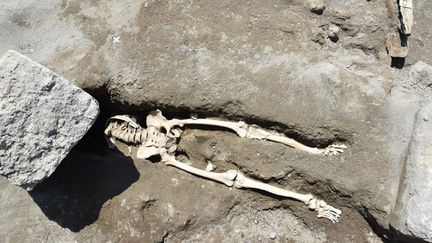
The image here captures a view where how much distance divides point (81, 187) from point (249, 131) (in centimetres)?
148

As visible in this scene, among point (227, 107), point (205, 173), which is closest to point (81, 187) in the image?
point (205, 173)

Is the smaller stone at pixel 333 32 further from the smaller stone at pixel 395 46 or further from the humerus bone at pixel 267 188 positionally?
the humerus bone at pixel 267 188

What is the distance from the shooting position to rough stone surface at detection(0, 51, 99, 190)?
362cm

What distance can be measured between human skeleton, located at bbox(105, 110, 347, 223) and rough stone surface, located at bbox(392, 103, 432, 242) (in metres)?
0.50

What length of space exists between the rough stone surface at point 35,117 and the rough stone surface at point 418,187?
7.87 ft

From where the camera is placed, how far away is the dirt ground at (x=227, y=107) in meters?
4.22

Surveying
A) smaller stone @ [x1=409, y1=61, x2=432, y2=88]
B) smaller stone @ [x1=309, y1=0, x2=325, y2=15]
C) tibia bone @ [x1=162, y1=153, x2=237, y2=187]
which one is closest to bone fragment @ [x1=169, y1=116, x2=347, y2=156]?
tibia bone @ [x1=162, y1=153, x2=237, y2=187]

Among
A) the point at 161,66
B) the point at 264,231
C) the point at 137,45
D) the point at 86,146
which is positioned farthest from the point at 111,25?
the point at 264,231

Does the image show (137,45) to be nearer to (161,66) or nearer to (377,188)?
(161,66)

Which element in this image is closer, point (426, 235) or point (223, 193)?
point (426, 235)

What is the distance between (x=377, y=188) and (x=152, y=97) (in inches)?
77.6

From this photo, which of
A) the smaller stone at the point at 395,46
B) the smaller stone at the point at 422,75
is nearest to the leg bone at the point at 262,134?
the smaller stone at the point at 422,75

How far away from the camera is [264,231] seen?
434cm

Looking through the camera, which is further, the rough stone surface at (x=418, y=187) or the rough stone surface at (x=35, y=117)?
the rough stone surface at (x=418, y=187)
